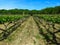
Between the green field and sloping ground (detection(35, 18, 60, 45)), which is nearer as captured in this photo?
sloping ground (detection(35, 18, 60, 45))

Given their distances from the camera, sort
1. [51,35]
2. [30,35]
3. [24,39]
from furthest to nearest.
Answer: [30,35], [51,35], [24,39]

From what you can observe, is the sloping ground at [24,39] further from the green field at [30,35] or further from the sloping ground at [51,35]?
the sloping ground at [51,35]

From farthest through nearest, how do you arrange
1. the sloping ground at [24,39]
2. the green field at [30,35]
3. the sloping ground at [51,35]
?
the green field at [30,35], the sloping ground at [51,35], the sloping ground at [24,39]

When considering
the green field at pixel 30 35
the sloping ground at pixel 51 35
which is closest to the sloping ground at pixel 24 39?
the green field at pixel 30 35

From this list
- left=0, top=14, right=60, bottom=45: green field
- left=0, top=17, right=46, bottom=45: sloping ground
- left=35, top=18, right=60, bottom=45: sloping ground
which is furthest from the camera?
left=0, top=14, right=60, bottom=45: green field

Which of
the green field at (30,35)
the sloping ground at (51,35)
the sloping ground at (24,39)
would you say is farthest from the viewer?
the green field at (30,35)

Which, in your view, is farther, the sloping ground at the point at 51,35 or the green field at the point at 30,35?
the green field at the point at 30,35

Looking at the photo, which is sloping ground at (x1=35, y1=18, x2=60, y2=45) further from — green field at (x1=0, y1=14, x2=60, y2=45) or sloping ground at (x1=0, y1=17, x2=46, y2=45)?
sloping ground at (x1=0, y1=17, x2=46, y2=45)

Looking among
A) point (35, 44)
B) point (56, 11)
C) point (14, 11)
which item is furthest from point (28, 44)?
point (14, 11)

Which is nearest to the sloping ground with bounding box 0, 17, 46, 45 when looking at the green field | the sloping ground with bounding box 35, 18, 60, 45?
the green field

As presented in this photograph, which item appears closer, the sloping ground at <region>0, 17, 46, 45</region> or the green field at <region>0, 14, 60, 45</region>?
the sloping ground at <region>0, 17, 46, 45</region>

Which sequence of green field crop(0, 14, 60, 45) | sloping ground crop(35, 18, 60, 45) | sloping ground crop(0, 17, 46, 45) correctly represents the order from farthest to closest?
green field crop(0, 14, 60, 45) → sloping ground crop(35, 18, 60, 45) → sloping ground crop(0, 17, 46, 45)

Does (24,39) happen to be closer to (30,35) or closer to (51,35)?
(30,35)

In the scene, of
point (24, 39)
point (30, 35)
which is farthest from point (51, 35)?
point (24, 39)
